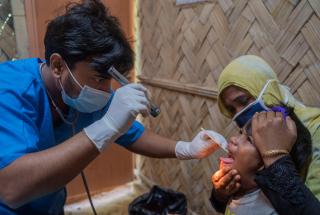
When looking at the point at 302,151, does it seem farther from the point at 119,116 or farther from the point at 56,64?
the point at 56,64

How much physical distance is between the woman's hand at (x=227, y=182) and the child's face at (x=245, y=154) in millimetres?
24

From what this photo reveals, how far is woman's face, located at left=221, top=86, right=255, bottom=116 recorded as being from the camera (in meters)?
1.11

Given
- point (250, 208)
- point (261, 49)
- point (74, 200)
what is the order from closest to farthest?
1. point (250, 208)
2. point (261, 49)
3. point (74, 200)

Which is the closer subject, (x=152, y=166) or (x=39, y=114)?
(x=39, y=114)

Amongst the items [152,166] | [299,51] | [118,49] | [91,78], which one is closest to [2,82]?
[91,78]

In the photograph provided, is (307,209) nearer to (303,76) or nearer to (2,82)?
(303,76)

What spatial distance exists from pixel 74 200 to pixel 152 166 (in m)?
0.77

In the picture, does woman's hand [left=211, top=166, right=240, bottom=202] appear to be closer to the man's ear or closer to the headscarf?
the headscarf

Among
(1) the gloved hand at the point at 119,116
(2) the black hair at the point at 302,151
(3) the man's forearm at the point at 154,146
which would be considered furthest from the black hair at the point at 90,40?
(2) the black hair at the point at 302,151

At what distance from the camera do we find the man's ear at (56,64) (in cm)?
112

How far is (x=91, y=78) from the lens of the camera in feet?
3.71

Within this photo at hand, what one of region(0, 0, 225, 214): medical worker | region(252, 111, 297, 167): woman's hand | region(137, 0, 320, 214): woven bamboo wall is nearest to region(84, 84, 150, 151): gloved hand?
region(0, 0, 225, 214): medical worker

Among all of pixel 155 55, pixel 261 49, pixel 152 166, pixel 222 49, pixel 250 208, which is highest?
pixel 261 49

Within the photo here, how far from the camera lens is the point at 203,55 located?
6.06 ft
